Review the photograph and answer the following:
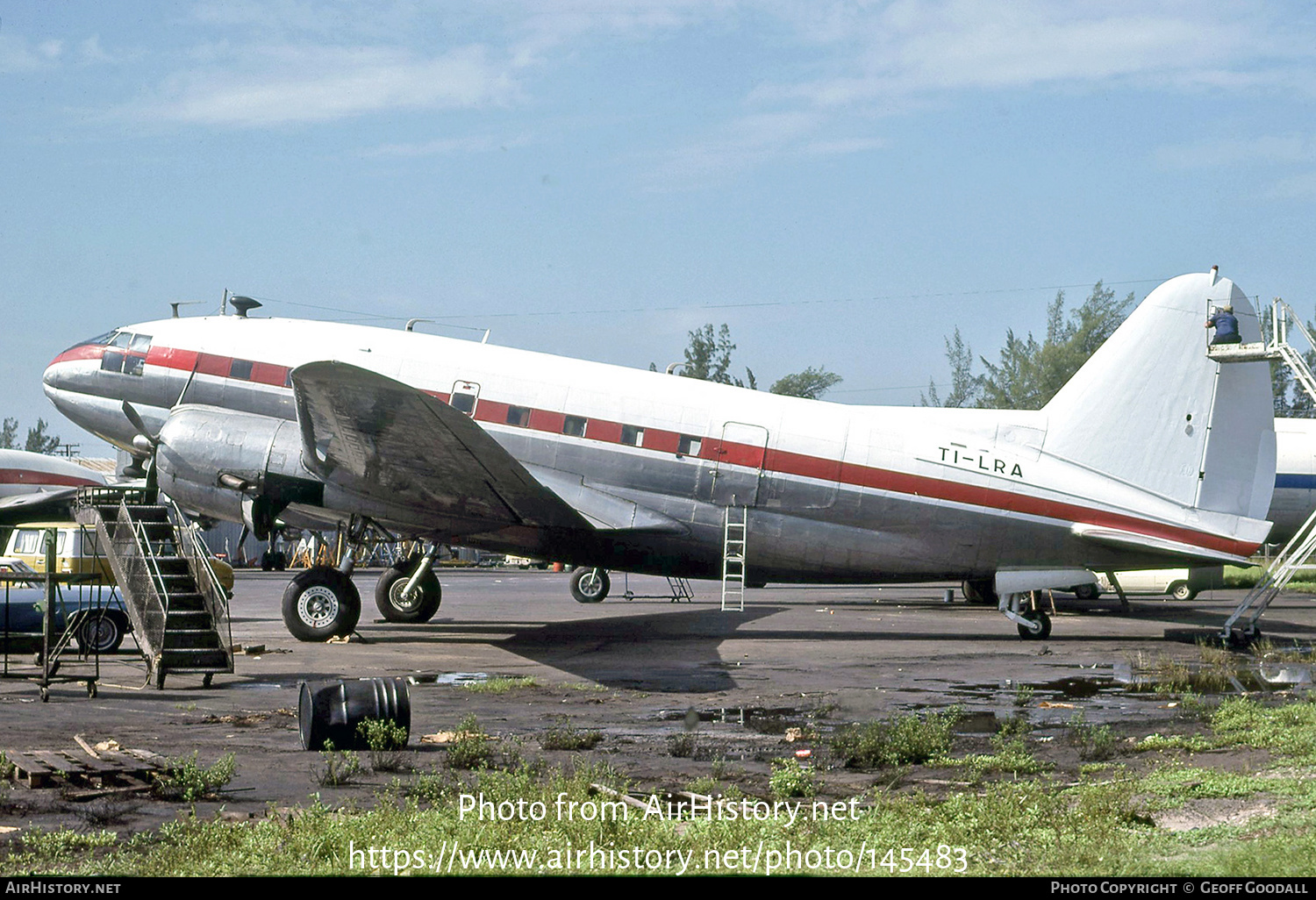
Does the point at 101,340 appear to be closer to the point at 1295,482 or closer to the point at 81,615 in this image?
the point at 81,615

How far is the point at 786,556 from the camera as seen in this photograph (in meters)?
20.5

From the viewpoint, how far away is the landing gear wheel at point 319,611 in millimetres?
19750

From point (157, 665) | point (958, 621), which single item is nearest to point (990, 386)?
point (958, 621)

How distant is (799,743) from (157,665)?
321 inches

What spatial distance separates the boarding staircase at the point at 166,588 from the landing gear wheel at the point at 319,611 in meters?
2.80

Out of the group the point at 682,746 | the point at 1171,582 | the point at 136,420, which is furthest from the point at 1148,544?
the point at 136,420

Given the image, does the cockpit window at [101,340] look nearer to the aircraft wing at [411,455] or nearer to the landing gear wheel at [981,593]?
the aircraft wing at [411,455]

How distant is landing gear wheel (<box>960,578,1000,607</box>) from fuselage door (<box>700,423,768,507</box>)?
1330 centimetres

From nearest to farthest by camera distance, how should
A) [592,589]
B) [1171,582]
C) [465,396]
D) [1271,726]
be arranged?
[1271,726], [465,396], [592,589], [1171,582]

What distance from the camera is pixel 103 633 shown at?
1825 centimetres

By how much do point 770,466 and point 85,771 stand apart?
44.2 feet

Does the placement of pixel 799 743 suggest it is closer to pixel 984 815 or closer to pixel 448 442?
pixel 984 815

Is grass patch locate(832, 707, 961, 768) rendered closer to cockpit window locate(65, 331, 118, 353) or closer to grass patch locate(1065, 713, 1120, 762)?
grass patch locate(1065, 713, 1120, 762)
